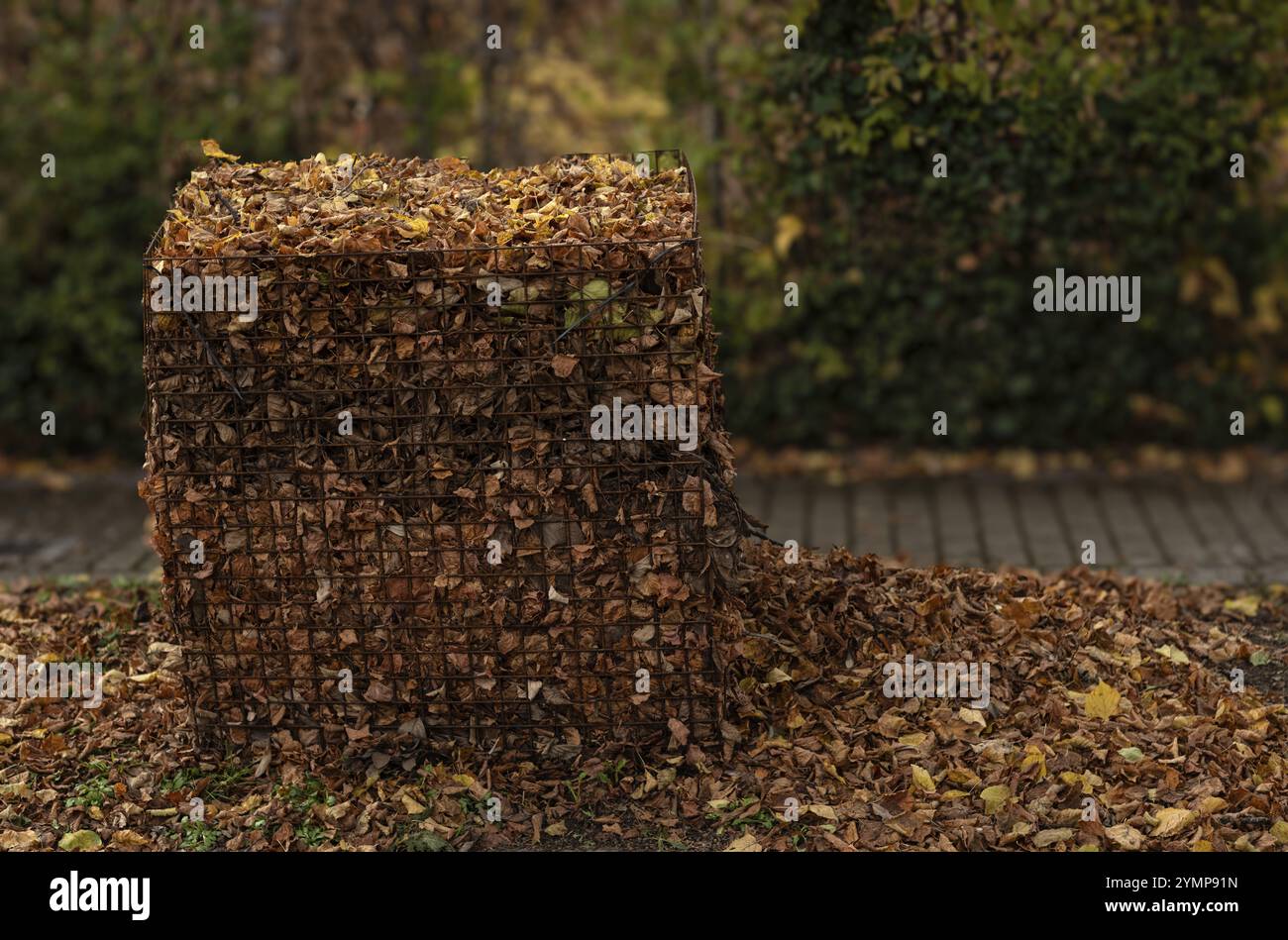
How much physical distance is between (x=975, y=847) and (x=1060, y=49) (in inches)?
169

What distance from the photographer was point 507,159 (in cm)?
914

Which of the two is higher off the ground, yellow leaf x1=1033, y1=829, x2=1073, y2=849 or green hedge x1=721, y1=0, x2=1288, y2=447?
green hedge x1=721, y1=0, x2=1288, y2=447

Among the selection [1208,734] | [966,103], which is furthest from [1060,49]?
[1208,734]

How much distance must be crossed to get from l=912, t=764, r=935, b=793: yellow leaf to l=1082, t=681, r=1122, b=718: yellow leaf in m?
0.63

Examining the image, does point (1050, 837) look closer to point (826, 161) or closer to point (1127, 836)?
point (1127, 836)

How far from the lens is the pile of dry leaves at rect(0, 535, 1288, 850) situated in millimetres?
4617

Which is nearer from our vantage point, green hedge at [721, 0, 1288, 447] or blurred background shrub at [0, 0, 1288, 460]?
green hedge at [721, 0, 1288, 447]

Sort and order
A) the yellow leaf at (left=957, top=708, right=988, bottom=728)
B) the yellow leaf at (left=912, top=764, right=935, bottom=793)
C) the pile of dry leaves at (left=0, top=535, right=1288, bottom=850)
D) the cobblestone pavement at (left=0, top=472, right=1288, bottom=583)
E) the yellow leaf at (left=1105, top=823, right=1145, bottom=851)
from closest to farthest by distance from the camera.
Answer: the yellow leaf at (left=1105, top=823, right=1145, bottom=851)
the pile of dry leaves at (left=0, top=535, right=1288, bottom=850)
the yellow leaf at (left=912, top=764, right=935, bottom=793)
the yellow leaf at (left=957, top=708, right=988, bottom=728)
the cobblestone pavement at (left=0, top=472, right=1288, bottom=583)

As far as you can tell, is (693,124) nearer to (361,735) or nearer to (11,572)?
(11,572)

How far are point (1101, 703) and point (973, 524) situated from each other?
2.78 m

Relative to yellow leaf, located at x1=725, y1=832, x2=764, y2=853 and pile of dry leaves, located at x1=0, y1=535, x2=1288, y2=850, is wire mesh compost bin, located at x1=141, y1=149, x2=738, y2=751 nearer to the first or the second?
pile of dry leaves, located at x1=0, y1=535, x2=1288, y2=850

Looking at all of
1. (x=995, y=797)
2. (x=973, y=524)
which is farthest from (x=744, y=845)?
(x=973, y=524)

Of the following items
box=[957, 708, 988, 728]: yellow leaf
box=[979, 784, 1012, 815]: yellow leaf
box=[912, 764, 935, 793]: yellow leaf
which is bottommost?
box=[979, 784, 1012, 815]: yellow leaf

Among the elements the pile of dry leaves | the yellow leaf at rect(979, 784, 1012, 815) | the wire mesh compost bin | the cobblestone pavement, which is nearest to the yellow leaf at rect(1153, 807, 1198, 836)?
the pile of dry leaves
